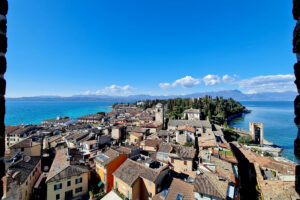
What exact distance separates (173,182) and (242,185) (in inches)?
479

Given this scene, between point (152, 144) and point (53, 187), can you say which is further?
point (152, 144)

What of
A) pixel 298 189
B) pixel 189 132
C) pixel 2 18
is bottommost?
pixel 189 132

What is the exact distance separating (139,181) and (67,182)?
8592 millimetres

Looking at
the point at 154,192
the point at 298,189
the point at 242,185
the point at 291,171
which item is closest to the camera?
the point at 298,189

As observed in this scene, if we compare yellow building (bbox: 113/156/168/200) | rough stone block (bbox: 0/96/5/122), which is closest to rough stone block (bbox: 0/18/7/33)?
rough stone block (bbox: 0/96/5/122)

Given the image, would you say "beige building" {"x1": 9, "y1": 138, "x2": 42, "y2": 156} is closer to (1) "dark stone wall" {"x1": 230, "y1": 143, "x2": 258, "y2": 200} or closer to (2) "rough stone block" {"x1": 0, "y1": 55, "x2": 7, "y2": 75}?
(2) "rough stone block" {"x1": 0, "y1": 55, "x2": 7, "y2": 75}

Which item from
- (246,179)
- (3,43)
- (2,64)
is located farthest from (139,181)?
(246,179)

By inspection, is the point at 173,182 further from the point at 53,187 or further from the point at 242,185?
the point at 53,187

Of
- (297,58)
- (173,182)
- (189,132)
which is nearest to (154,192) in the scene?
(173,182)

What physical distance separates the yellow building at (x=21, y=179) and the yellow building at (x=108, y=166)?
25.5 feet

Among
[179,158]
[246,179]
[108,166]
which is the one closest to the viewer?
[108,166]

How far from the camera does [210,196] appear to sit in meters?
12.1

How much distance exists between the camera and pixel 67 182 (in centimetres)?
1572

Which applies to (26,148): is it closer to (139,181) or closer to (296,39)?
(139,181)
